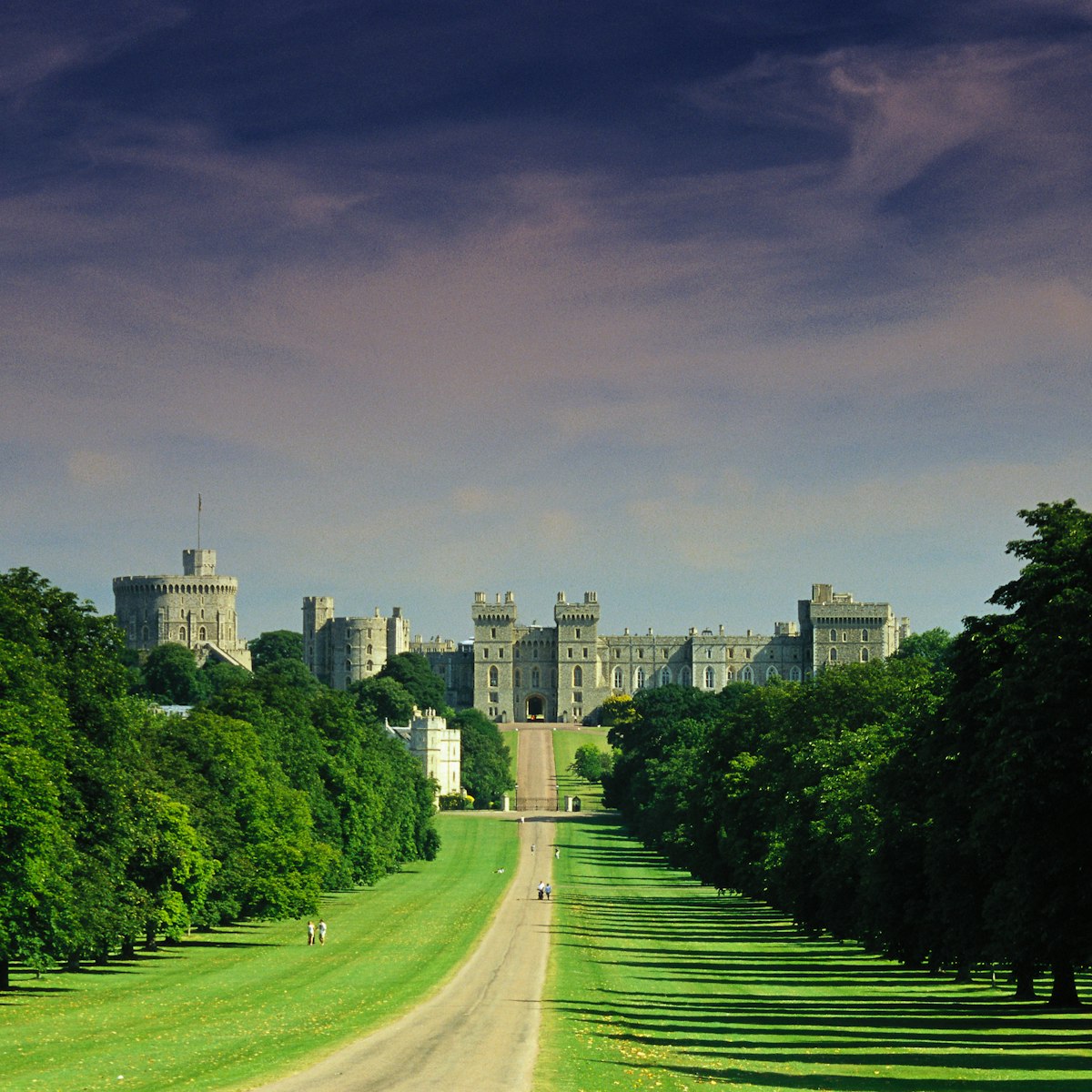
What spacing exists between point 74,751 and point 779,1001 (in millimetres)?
18293

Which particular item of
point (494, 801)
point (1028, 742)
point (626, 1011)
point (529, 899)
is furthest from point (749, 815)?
point (494, 801)

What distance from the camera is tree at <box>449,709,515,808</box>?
164500 millimetres

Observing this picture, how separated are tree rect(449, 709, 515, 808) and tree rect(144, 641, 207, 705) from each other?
92.5ft

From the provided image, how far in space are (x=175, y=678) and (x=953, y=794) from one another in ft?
521

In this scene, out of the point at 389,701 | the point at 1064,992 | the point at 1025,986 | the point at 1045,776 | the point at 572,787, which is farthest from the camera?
the point at 389,701

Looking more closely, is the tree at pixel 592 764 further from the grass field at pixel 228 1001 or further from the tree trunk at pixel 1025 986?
the tree trunk at pixel 1025 986

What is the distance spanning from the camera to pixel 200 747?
197 feet

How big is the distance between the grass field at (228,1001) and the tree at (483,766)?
89180 mm

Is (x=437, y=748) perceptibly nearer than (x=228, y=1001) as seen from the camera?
No

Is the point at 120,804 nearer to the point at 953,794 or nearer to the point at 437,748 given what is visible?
the point at 953,794

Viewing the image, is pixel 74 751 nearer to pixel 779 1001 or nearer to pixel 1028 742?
pixel 779 1001

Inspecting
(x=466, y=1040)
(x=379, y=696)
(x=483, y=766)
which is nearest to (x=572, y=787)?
(x=483, y=766)

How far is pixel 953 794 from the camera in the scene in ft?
120

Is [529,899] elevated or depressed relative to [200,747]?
depressed
